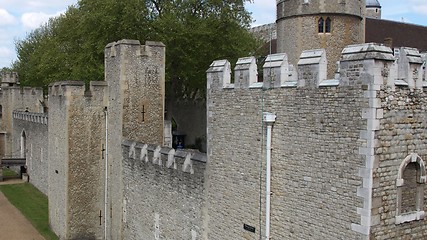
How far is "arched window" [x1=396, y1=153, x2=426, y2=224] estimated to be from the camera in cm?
771

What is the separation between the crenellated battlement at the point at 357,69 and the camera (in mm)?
7105

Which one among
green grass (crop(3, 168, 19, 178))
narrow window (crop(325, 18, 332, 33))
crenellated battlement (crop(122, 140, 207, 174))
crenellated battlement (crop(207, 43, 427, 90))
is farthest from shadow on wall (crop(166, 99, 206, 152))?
crenellated battlement (crop(207, 43, 427, 90))

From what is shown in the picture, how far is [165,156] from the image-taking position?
1270 cm

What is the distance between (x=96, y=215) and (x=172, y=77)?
1181cm

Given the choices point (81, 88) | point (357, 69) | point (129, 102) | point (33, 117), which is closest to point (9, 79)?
point (33, 117)

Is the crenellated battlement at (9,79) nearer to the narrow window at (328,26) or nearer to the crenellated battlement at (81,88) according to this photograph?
the crenellated battlement at (81,88)

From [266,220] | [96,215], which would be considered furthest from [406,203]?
[96,215]

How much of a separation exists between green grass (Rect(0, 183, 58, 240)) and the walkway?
214 millimetres

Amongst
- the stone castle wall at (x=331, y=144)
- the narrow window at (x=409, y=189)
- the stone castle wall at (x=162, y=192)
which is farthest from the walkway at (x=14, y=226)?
the narrow window at (x=409, y=189)

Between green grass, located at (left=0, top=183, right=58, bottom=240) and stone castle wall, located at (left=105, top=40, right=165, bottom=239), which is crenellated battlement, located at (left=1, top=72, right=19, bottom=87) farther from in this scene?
stone castle wall, located at (left=105, top=40, right=165, bottom=239)

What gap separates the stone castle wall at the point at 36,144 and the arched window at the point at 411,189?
1887cm

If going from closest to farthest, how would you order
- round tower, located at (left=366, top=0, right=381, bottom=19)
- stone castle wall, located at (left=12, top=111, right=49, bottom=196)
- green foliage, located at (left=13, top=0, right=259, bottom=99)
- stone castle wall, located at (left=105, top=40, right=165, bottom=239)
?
stone castle wall, located at (left=105, top=40, right=165, bottom=239), green foliage, located at (left=13, top=0, right=259, bottom=99), stone castle wall, located at (left=12, top=111, right=49, bottom=196), round tower, located at (left=366, top=0, right=381, bottom=19)

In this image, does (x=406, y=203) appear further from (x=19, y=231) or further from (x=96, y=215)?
(x=19, y=231)

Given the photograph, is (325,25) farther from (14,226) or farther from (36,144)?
(14,226)
